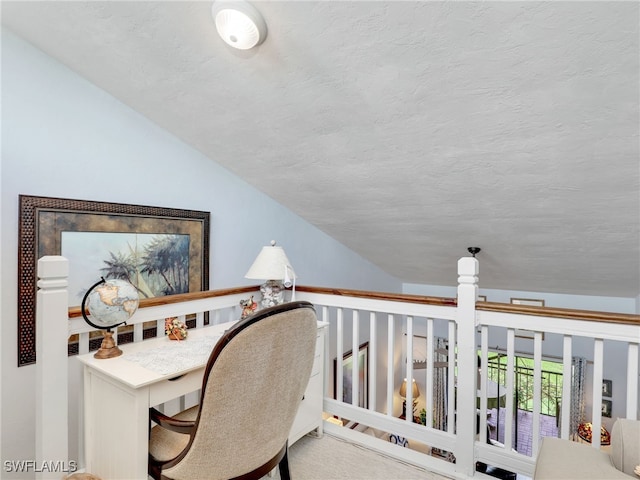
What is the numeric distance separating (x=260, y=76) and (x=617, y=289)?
4873mm

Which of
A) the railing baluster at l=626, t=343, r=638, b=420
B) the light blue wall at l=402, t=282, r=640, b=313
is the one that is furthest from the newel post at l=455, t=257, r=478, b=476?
the light blue wall at l=402, t=282, r=640, b=313

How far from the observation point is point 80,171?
7.65 feet

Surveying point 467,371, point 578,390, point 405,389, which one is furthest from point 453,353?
point 578,390

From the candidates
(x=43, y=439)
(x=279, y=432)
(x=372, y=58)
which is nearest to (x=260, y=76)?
(x=372, y=58)

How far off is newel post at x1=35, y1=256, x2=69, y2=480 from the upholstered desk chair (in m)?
0.46

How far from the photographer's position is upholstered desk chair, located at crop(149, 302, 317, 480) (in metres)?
1.05

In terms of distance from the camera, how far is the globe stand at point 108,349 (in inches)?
58.7

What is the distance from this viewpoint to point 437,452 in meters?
5.24

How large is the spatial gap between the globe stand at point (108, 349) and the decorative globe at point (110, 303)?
55 millimetres

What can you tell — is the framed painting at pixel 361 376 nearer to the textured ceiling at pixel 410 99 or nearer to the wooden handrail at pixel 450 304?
the textured ceiling at pixel 410 99

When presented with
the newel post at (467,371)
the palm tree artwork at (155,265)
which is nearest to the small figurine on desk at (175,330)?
the palm tree artwork at (155,265)

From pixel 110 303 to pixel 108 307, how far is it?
19 millimetres

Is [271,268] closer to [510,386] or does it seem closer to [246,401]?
[246,401]

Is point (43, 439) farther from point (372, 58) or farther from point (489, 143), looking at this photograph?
point (489, 143)
